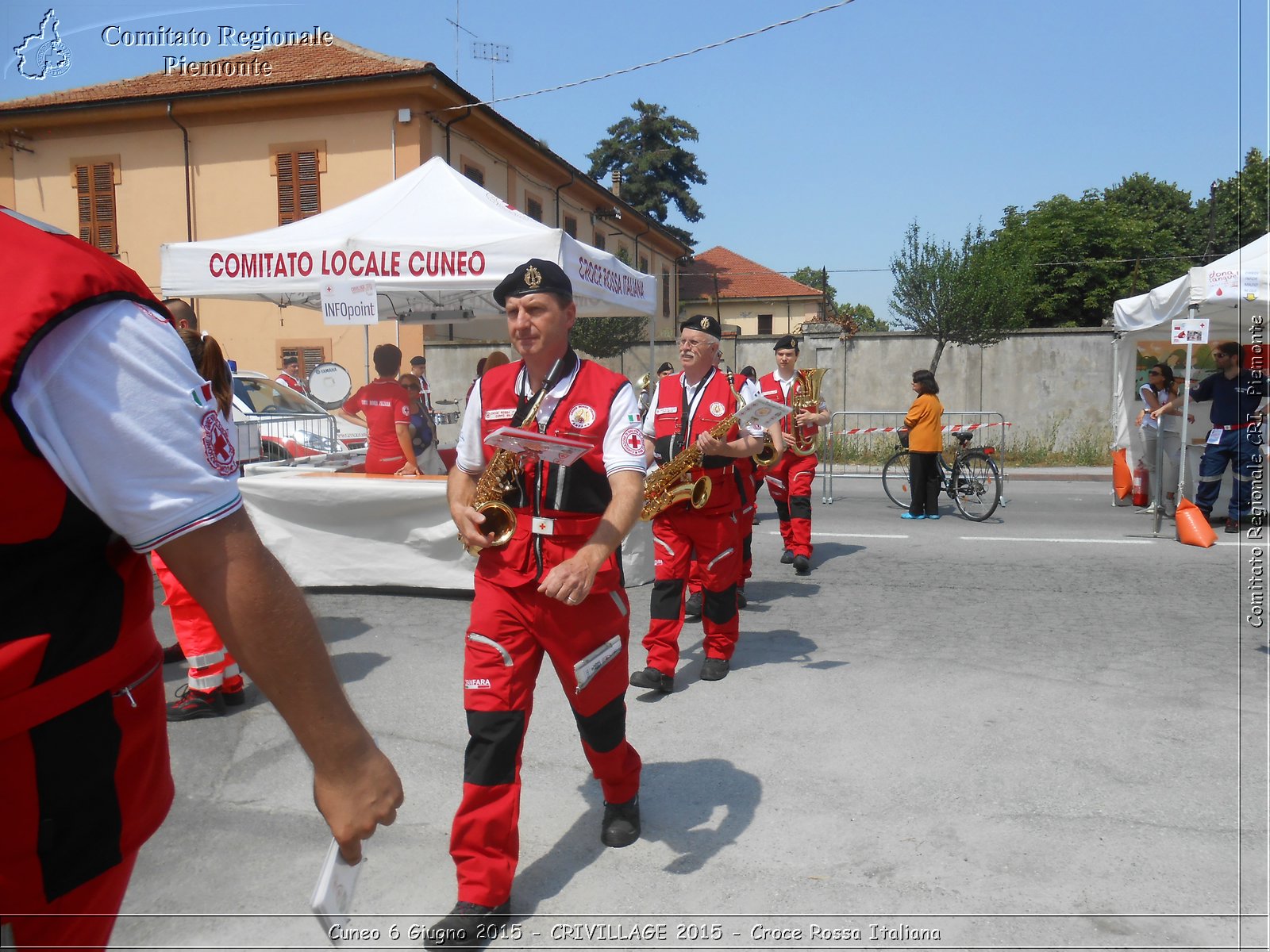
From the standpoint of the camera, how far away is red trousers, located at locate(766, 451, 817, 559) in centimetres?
870

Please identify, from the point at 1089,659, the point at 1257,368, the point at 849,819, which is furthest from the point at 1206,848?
the point at 1257,368

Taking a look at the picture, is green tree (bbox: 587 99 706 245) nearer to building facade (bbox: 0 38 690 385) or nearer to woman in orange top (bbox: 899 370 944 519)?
building facade (bbox: 0 38 690 385)

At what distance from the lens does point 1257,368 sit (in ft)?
34.6

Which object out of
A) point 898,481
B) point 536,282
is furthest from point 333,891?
point 898,481

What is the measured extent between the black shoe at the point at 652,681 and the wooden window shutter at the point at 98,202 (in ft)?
78.3

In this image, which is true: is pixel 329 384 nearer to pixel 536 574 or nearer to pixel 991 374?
pixel 536 574

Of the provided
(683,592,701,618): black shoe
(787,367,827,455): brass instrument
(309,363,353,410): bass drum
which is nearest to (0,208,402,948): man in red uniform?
(683,592,701,618): black shoe

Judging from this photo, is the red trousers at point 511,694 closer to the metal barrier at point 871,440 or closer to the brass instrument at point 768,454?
the brass instrument at point 768,454

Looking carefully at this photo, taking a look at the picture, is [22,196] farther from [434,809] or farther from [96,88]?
[434,809]

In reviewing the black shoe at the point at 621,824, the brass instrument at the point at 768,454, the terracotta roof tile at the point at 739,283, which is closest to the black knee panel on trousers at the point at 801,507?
the brass instrument at the point at 768,454

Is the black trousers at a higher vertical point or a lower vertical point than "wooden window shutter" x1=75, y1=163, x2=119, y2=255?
lower

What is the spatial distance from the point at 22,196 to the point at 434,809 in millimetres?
27318

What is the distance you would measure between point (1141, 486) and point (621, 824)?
11525 mm

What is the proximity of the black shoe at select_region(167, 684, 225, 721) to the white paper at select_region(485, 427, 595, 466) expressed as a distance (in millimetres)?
2824
